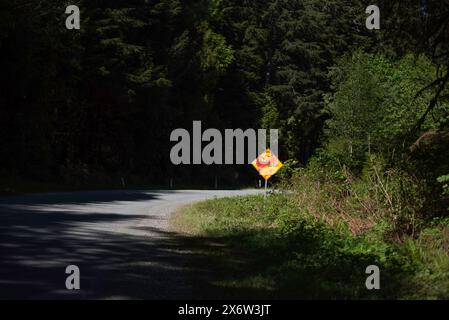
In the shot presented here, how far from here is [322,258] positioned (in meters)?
10.2

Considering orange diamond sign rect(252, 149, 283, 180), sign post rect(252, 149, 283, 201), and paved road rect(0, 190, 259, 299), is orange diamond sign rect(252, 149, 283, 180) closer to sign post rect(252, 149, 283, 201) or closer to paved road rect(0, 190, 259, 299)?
sign post rect(252, 149, 283, 201)

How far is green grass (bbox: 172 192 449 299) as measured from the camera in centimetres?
814

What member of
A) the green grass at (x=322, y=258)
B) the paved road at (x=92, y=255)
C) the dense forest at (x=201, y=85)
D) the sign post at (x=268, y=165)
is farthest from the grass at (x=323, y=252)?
the sign post at (x=268, y=165)

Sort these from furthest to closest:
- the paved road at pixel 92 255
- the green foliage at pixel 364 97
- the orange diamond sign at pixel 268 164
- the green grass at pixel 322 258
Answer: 1. the green foliage at pixel 364 97
2. the orange diamond sign at pixel 268 164
3. the green grass at pixel 322 258
4. the paved road at pixel 92 255

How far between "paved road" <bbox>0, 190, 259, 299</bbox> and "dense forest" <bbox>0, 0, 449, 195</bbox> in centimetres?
Result: 624

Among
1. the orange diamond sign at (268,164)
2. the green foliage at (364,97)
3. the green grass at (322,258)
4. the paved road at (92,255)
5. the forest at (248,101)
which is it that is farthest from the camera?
the green foliage at (364,97)

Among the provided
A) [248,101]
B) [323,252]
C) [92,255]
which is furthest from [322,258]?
[248,101]

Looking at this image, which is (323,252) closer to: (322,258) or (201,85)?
(322,258)

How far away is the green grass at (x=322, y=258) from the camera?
814 centimetres

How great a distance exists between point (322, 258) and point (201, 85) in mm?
40941

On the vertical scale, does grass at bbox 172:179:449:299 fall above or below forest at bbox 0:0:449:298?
below

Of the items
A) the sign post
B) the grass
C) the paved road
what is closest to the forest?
the grass

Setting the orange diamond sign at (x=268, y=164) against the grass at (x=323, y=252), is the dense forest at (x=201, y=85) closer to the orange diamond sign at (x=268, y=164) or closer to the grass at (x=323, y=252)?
the orange diamond sign at (x=268, y=164)
